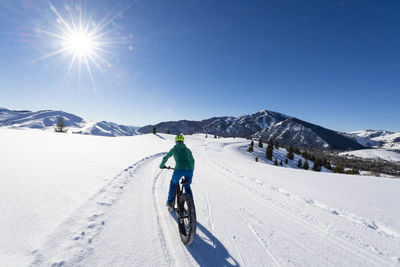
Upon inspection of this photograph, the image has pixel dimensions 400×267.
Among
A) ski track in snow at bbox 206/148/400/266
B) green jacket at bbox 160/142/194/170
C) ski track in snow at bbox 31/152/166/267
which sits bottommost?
ski track in snow at bbox 206/148/400/266

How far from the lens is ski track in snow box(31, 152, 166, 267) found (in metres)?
3.19

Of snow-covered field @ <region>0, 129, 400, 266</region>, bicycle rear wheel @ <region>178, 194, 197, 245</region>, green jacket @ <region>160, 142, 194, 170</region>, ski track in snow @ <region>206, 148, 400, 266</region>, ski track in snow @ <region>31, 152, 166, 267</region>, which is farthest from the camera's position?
green jacket @ <region>160, 142, 194, 170</region>

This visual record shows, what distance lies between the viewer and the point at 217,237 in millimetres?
4504

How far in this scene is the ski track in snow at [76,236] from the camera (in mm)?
3191

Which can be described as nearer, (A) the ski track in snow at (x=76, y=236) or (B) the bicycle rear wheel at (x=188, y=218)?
(A) the ski track in snow at (x=76, y=236)

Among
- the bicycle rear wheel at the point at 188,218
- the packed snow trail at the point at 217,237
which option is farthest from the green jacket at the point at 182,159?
the packed snow trail at the point at 217,237

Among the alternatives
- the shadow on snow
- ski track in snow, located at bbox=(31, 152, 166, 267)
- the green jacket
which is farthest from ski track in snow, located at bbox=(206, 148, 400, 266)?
ski track in snow, located at bbox=(31, 152, 166, 267)

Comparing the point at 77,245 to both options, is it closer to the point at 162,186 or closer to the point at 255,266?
the point at 255,266

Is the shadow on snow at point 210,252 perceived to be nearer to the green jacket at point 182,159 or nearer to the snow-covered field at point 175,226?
the snow-covered field at point 175,226

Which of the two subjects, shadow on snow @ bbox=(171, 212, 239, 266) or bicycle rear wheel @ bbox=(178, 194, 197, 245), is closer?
shadow on snow @ bbox=(171, 212, 239, 266)

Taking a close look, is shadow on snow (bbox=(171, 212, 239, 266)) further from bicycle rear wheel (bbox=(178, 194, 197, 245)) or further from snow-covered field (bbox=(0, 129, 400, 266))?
bicycle rear wheel (bbox=(178, 194, 197, 245))

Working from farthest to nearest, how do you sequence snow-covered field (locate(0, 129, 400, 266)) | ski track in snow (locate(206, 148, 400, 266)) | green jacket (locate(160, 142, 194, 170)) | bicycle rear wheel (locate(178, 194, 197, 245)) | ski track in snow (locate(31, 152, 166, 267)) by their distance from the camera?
green jacket (locate(160, 142, 194, 170))
ski track in snow (locate(206, 148, 400, 266))
bicycle rear wheel (locate(178, 194, 197, 245))
snow-covered field (locate(0, 129, 400, 266))
ski track in snow (locate(31, 152, 166, 267))

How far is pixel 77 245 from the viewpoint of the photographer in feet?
12.0

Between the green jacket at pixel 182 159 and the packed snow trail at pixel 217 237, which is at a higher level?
Result: the green jacket at pixel 182 159
